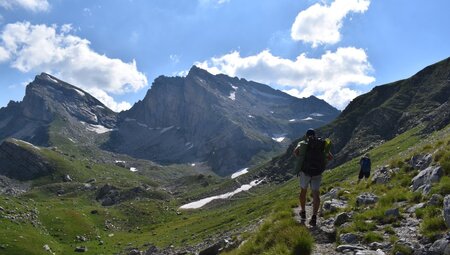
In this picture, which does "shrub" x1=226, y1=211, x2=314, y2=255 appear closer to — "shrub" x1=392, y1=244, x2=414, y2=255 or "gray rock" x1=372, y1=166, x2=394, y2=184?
→ "shrub" x1=392, y1=244, x2=414, y2=255

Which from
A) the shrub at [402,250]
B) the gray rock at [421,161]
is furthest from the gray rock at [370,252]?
the gray rock at [421,161]

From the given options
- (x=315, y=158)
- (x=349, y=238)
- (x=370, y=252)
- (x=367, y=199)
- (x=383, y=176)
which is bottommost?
(x=370, y=252)

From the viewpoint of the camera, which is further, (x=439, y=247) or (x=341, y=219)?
(x=341, y=219)

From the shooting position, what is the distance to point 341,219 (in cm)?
1888

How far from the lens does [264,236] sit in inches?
739

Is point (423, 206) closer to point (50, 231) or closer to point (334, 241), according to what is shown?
point (334, 241)

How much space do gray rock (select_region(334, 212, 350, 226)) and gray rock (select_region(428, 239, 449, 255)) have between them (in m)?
5.12

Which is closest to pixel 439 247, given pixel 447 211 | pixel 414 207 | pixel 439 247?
pixel 439 247

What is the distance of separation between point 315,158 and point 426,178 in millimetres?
5201

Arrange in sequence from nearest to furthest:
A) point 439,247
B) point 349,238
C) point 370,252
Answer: point 439,247 → point 370,252 → point 349,238

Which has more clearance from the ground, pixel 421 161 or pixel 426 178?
pixel 421 161

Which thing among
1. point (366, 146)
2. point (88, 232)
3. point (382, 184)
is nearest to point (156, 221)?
point (88, 232)

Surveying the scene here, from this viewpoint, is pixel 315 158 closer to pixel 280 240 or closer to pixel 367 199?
pixel 367 199

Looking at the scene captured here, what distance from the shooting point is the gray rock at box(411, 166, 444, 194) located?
61.9 feet
